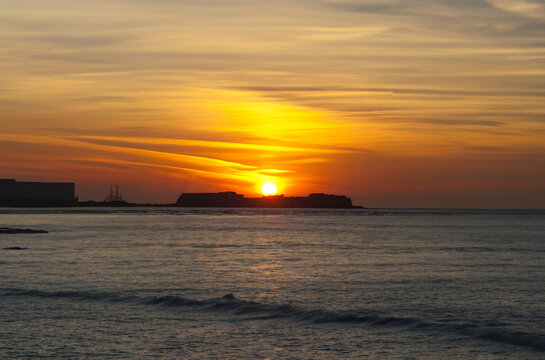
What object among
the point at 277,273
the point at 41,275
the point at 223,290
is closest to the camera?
the point at 223,290

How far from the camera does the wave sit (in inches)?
1133

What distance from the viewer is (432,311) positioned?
34.5 metres

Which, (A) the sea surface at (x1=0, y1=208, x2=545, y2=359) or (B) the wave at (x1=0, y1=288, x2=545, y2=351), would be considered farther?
(B) the wave at (x1=0, y1=288, x2=545, y2=351)

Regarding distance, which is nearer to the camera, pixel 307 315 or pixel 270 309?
pixel 307 315

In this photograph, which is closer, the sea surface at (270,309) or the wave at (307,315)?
the sea surface at (270,309)

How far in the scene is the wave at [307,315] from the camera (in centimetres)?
2877

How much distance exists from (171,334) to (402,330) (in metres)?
10.9

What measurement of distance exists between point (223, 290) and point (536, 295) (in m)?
20.5

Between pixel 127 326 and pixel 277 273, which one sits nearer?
pixel 127 326

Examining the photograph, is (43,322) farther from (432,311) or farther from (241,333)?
(432,311)

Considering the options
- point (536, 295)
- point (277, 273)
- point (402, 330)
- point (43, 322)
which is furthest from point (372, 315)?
point (277, 273)

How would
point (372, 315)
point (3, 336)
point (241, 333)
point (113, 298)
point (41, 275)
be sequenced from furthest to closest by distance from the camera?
point (41, 275) < point (113, 298) < point (372, 315) < point (241, 333) < point (3, 336)

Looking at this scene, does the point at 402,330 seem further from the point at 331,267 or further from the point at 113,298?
the point at 331,267

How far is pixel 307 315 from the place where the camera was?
3319 centimetres
